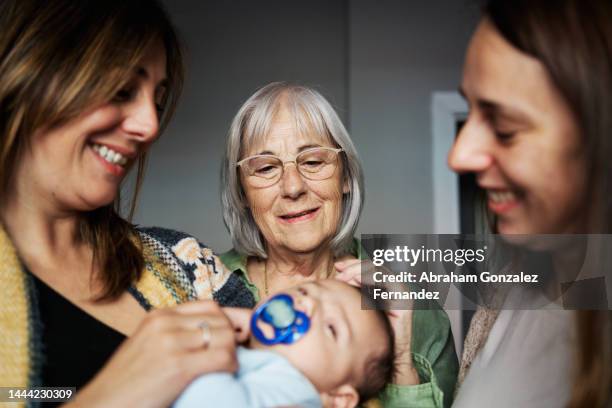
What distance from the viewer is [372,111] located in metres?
2.10

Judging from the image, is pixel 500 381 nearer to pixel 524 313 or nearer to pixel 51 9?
pixel 524 313

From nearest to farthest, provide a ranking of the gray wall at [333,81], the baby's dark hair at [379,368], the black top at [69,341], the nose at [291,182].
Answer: the black top at [69,341] < the baby's dark hair at [379,368] < the nose at [291,182] < the gray wall at [333,81]

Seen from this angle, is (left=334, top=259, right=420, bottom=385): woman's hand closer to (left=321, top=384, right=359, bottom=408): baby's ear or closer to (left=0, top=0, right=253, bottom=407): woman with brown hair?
(left=321, top=384, right=359, bottom=408): baby's ear

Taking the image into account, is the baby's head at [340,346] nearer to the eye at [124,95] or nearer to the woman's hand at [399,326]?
the woman's hand at [399,326]

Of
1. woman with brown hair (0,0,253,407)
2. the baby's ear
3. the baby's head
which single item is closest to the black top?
woman with brown hair (0,0,253,407)

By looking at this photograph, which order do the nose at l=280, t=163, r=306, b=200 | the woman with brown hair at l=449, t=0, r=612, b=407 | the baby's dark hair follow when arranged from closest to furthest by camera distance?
the woman with brown hair at l=449, t=0, r=612, b=407 → the baby's dark hair → the nose at l=280, t=163, r=306, b=200

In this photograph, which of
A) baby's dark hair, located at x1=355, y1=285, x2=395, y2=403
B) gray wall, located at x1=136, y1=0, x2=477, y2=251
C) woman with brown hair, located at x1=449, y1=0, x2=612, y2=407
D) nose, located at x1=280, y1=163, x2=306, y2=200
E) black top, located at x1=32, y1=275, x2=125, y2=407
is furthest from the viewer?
gray wall, located at x1=136, y1=0, x2=477, y2=251

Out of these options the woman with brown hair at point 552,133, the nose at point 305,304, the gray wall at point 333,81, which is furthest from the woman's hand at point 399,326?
the gray wall at point 333,81

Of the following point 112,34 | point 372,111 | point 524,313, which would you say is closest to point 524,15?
point 524,313

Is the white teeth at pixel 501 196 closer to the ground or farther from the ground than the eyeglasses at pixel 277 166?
closer to the ground

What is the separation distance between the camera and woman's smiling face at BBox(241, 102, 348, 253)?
125 cm

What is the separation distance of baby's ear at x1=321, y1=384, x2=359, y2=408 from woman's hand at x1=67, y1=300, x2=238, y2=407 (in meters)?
0.21

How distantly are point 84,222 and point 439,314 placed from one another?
622 millimetres

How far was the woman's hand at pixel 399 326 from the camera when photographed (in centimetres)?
99
